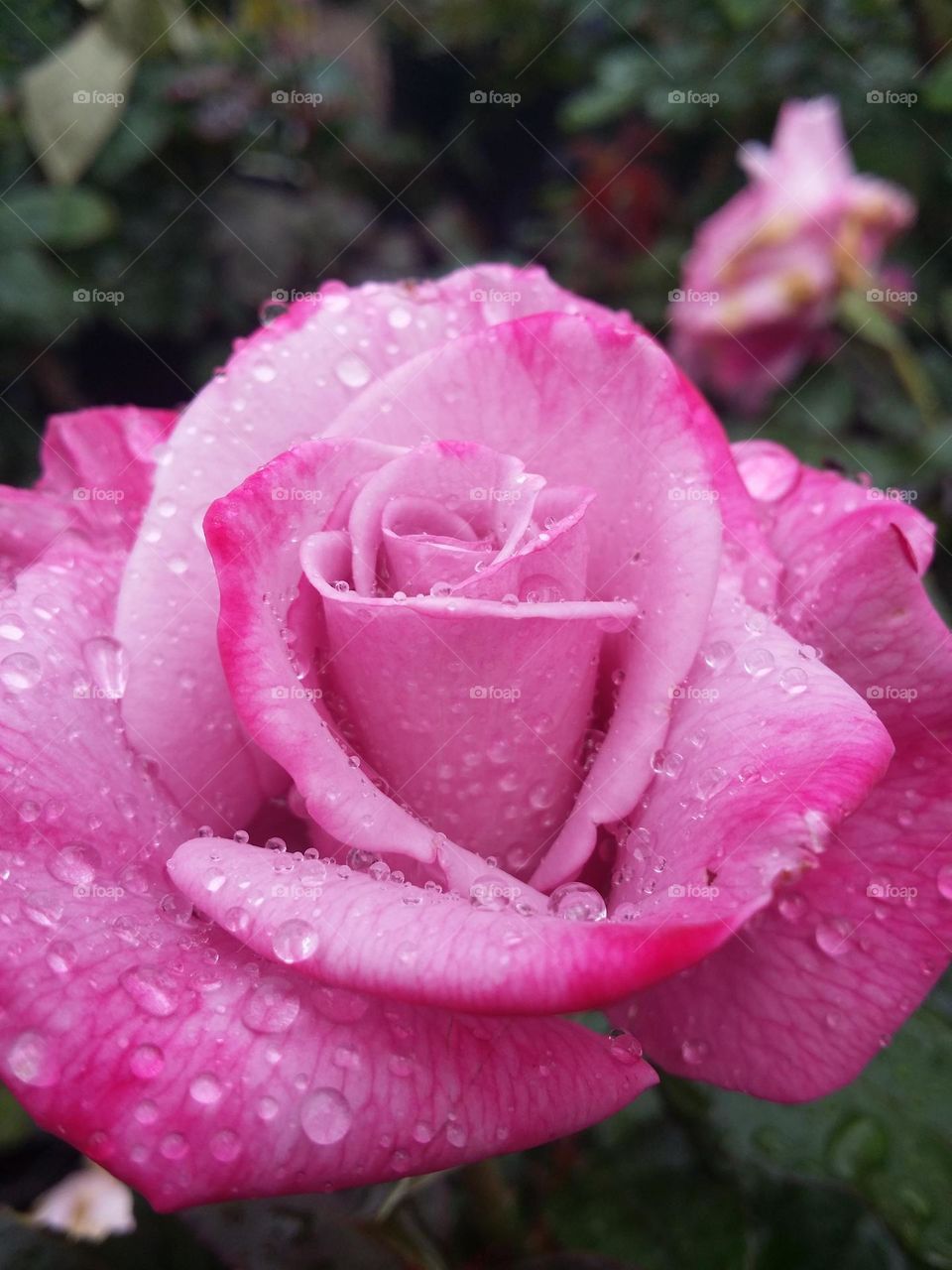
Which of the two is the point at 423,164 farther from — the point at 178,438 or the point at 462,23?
Result: the point at 178,438

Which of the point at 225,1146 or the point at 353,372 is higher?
Answer: the point at 353,372

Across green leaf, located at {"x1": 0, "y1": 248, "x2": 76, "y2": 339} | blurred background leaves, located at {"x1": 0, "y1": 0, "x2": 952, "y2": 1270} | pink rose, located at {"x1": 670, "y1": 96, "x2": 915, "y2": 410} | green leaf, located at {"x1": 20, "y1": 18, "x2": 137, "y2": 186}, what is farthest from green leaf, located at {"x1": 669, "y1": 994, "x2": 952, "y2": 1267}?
green leaf, located at {"x1": 0, "y1": 248, "x2": 76, "y2": 339}

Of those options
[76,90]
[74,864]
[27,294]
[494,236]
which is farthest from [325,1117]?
[494,236]

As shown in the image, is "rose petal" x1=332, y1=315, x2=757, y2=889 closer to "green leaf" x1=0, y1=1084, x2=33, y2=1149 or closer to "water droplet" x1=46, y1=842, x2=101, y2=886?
"water droplet" x1=46, y1=842, x2=101, y2=886

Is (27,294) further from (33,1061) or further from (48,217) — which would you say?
(33,1061)

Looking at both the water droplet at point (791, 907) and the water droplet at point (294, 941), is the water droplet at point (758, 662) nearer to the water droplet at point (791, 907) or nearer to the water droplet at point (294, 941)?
the water droplet at point (791, 907)

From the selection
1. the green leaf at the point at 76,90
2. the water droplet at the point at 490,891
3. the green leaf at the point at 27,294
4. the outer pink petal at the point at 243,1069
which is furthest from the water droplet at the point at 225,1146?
the green leaf at the point at 27,294
